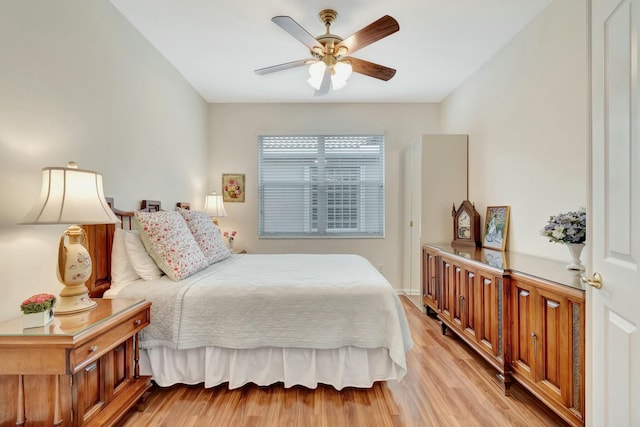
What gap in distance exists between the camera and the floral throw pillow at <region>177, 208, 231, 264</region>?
8.32 feet

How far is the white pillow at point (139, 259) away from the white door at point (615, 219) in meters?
2.40

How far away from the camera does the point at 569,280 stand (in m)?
1.55

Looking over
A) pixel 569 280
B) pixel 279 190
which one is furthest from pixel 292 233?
pixel 569 280

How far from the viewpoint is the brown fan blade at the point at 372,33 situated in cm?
187

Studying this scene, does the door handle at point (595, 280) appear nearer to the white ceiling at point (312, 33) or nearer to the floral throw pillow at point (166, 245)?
the white ceiling at point (312, 33)

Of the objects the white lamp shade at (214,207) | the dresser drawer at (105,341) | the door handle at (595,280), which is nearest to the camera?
the door handle at (595,280)

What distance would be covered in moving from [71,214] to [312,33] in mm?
2239

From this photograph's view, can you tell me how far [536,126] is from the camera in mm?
2318

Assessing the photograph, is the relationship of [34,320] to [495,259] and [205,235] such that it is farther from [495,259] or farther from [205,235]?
[495,259]

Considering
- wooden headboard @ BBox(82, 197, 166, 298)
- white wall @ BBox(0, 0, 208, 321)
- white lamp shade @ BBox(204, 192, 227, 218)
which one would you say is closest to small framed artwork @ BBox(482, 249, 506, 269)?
wooden headboard @ BBox(82, 197, 166, 298)

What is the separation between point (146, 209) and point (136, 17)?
155 cm

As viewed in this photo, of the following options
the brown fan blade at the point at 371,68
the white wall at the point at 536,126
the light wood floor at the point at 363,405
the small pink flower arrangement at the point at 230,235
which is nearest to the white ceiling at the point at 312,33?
the white wall at the point at 536,126

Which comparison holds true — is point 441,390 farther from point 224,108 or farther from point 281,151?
point 224,108

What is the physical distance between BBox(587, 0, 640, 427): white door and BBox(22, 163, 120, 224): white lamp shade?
2123 millimetres
